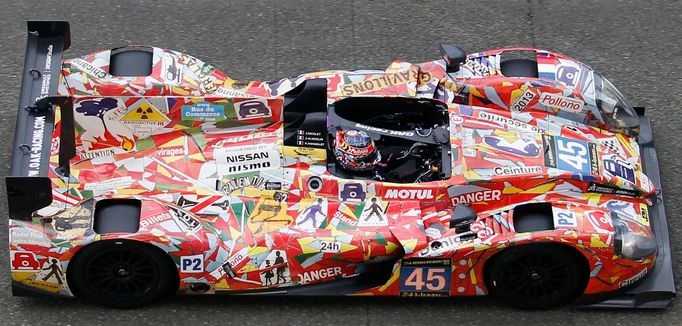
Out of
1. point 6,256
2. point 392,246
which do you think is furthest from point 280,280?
point 6,256

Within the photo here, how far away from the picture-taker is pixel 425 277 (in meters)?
8.98

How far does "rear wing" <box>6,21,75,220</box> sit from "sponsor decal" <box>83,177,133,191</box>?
26 cm

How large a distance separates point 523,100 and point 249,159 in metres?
2.60

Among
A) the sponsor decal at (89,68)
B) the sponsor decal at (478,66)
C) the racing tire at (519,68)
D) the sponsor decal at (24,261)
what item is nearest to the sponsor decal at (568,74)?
the racing tire at (519,68)

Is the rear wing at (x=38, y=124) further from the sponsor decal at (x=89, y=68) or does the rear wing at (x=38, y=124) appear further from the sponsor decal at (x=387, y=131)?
the sponsor decal at (x=387, y=131)

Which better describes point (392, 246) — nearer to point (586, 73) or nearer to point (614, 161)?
point (614, 161)

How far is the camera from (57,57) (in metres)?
9.86

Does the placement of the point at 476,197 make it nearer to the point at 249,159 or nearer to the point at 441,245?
the point at 441,245

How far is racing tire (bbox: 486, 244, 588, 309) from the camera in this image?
351 inches

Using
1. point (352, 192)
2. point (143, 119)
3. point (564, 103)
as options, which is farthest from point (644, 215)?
point (143, 119)

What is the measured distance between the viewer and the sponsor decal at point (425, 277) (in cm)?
888

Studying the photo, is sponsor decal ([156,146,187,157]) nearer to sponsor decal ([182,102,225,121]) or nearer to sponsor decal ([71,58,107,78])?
sponsor decal ([182,102,225,121])

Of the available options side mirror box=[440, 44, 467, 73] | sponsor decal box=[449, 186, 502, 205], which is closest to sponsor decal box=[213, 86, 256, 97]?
side mirror box=[440, 44, 467, 73]

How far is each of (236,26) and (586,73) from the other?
155 inches
